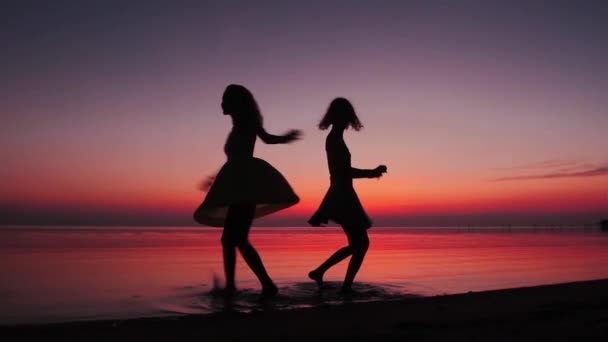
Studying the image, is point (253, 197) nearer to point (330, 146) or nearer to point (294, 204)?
point (294, 204)

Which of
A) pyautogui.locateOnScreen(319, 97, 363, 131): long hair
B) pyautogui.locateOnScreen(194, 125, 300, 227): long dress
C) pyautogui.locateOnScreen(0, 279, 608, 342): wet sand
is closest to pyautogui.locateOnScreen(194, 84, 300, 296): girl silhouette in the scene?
pyautogui.locateOnScreen(194, 125, 300, 227): long dress

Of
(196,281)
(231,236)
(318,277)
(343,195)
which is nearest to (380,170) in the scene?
(343,195)

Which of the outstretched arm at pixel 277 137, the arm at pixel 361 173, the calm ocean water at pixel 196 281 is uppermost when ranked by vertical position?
the outstretched arm at pixel 277 137

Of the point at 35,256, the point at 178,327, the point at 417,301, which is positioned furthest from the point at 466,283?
the point at 35,256

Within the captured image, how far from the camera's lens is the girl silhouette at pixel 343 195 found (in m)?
5.74

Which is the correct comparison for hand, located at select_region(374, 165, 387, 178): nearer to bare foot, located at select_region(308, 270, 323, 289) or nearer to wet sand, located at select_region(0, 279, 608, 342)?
bare foot, located at select_region(308, 270, 323, 289)

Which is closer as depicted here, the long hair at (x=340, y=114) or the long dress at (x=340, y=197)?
the long dress at (x=340, y=197)

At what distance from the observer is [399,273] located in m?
7.70

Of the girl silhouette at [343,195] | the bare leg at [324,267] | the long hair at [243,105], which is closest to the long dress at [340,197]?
the girl silhouette at [343,195]

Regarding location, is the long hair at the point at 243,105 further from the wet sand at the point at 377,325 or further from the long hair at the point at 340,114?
the wet sand at the point at 377,325

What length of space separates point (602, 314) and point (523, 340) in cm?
111

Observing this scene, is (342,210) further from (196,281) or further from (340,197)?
(196,281)

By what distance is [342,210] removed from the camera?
5719 millimetres

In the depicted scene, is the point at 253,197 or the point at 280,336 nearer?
the point at 280,336
